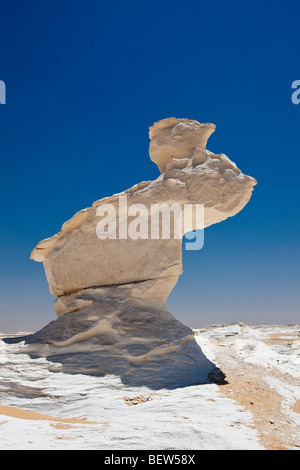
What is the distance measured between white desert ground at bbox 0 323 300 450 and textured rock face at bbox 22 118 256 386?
89 centimetres

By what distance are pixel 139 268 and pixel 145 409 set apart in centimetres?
472

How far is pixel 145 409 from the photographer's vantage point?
24.2 feet

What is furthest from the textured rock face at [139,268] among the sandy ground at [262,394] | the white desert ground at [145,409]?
the sandy ground at [262,394]

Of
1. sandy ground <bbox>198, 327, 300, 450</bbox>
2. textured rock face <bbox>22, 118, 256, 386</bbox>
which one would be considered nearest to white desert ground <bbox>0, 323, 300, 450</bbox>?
sandy ground <bbox>198, 327, 300, 450</bbox>

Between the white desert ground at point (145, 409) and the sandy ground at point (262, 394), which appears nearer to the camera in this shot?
the white desert ground at point (145, 409)

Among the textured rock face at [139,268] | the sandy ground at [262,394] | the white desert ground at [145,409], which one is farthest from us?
the textured rock face at [139,268]

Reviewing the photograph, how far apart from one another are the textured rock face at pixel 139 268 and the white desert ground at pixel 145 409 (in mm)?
885

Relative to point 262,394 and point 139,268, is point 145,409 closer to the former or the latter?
point 262,394

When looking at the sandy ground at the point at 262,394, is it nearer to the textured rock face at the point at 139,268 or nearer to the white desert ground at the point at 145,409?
the white desert ground at the point at 145,409

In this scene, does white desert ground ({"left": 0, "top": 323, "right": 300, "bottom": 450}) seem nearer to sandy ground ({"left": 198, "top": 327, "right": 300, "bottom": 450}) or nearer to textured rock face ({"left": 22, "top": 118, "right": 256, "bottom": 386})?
sandy ground ({"left": 198, "top": 327, "right": 300, "bottom": 450})

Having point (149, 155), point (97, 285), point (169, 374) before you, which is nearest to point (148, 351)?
point (169, 374)

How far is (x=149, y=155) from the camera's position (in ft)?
43.0

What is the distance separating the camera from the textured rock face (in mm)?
10062

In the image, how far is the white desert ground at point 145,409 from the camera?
218 inches
